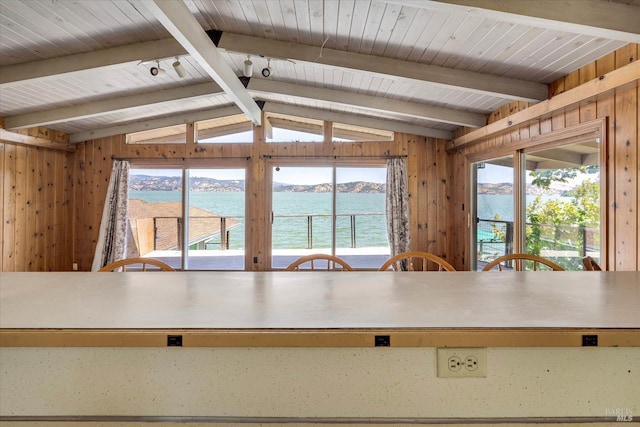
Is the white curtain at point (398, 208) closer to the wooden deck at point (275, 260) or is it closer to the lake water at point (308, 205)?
the lake water at point (308, 205)

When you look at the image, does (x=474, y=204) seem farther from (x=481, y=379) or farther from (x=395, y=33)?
(x=481, y=379)

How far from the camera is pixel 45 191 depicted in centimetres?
448

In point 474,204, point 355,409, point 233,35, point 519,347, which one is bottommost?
point 355,409

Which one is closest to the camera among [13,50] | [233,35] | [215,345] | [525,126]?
[215,345]

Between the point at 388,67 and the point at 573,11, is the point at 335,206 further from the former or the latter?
the point at 573,11

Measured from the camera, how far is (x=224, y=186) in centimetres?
495

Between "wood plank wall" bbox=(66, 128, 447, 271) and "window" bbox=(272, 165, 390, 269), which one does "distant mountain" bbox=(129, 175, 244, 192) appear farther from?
"window" bbox=(272, 165, 390, 269)

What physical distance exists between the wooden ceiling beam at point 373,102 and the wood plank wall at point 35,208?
3.17 m

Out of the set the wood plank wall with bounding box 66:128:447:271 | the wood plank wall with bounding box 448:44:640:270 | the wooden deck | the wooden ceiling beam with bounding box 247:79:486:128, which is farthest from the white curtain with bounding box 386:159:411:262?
the wood plank wall with bounding box 448:44:640:270

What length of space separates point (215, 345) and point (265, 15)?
239 cm

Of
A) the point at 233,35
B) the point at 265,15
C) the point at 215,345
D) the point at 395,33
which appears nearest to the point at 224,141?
the point at 233,35

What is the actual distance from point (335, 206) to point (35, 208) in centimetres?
410

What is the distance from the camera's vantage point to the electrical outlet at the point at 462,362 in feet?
2.52

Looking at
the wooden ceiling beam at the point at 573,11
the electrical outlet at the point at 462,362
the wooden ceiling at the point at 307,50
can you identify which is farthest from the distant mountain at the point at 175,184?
the electrical outlet at the point at 462,362
